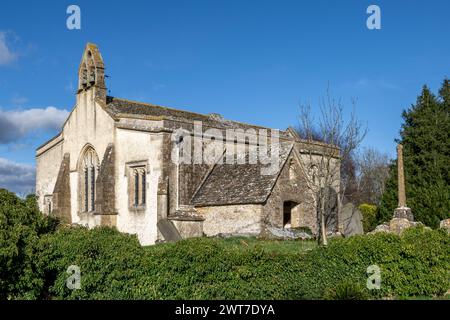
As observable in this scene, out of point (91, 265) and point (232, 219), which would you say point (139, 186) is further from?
point (91, 265)

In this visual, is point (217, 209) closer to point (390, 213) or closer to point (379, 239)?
point (390, 213)

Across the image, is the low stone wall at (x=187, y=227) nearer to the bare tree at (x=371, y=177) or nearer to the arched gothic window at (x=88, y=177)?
the arched gothic window at (x=88, y=177)

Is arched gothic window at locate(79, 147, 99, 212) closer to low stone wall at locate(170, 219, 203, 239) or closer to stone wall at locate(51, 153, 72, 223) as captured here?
stone wall at locate(51, 153, 72, 223)

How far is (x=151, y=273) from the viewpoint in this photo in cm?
1243

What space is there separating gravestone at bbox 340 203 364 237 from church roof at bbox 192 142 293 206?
5161mm

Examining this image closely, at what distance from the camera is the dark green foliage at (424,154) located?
2852cm

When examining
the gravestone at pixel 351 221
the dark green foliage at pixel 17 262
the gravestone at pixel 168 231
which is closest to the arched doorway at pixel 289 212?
the gravestone at pixel 351 221

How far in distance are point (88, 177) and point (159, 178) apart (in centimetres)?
835

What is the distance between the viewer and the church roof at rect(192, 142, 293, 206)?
27.5 m

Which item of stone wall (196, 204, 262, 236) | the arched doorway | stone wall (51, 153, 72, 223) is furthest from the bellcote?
the arched doorway

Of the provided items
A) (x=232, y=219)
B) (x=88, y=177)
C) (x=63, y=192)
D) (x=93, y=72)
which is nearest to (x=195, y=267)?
(x=232, y=219)

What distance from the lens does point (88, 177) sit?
115 feet
